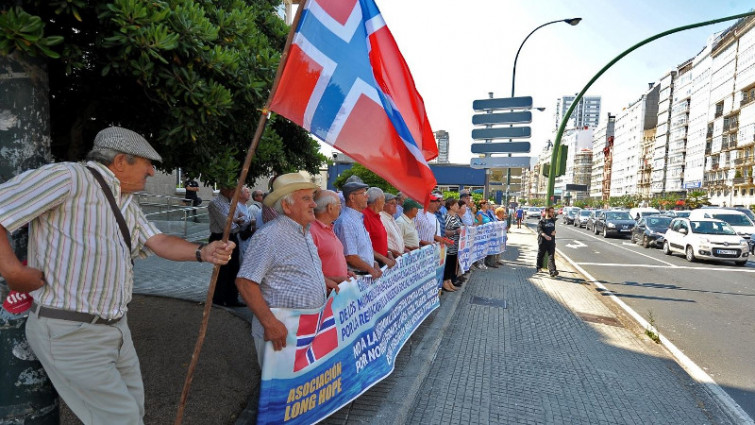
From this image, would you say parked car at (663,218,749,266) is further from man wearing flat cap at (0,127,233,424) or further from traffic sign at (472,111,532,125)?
man wearing flat cap at (0,127,233,424)

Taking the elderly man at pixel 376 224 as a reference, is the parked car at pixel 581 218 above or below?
below

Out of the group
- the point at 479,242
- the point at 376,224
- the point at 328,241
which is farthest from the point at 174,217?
the point at 328,241

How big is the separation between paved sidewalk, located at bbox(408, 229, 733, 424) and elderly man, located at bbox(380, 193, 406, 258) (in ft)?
4.06

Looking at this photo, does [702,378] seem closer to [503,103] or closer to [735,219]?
[503,103]

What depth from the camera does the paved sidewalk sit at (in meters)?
3.62

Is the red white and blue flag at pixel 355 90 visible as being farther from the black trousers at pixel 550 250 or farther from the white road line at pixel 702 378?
the black trousers at pixel 550 250

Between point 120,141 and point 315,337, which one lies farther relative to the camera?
point 315,337

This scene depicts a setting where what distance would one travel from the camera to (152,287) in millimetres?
6887

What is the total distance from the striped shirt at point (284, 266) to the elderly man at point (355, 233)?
3.66 ft

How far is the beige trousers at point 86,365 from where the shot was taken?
1.85 metres

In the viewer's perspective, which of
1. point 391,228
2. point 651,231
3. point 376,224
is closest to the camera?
point 376,224

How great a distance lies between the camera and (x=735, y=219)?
63.2ft

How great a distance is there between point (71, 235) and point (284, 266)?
1182 mm

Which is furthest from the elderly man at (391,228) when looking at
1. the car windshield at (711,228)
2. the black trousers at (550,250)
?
the car windshield at (711,228)
